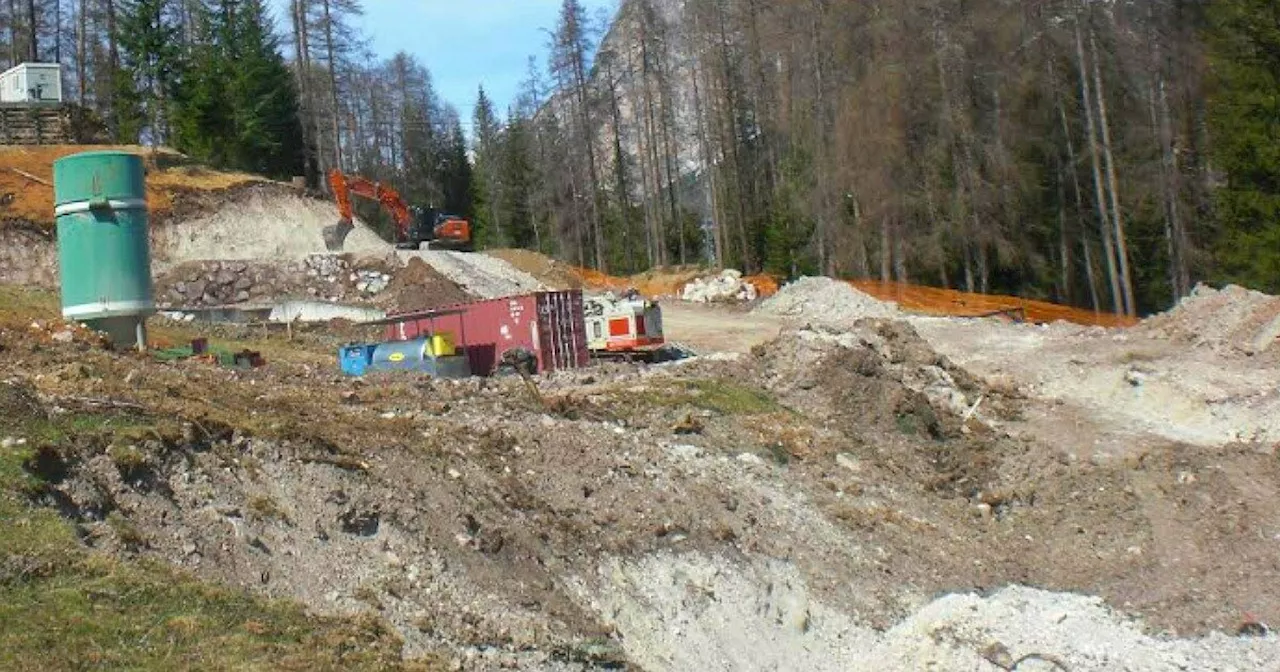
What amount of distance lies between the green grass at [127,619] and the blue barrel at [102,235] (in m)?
7.17

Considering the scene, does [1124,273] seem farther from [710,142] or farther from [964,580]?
[964,580]

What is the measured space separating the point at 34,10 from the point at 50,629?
190 ft

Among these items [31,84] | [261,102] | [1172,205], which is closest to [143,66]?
[261,102]

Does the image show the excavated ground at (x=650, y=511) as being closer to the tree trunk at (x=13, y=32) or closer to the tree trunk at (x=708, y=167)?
the tree trunk at (x=708, y=167)

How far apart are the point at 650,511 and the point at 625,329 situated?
1677 cm

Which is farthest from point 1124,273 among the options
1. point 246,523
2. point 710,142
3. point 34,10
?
point 34,10

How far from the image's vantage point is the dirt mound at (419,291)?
128 feet

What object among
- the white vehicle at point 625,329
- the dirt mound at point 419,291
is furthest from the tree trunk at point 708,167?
the white vehicle at point 625,329

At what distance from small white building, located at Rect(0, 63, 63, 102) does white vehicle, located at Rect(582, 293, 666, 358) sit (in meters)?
26.7

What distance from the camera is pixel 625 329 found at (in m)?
30.5

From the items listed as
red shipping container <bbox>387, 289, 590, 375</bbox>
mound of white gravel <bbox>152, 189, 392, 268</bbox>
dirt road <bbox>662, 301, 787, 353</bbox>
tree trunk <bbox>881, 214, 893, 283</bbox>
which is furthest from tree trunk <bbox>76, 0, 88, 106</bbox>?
red shipping container <bbox>387, 289, 590, 375</bbox>

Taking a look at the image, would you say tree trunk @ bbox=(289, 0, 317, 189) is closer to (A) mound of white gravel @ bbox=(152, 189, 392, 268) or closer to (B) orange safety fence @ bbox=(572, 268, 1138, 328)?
(A) mound of white gravel @ bbox=(152, 189, 392, 268)

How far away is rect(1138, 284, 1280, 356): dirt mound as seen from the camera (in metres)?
26.1

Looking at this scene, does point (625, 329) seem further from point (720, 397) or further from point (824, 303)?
point (720, 397)
